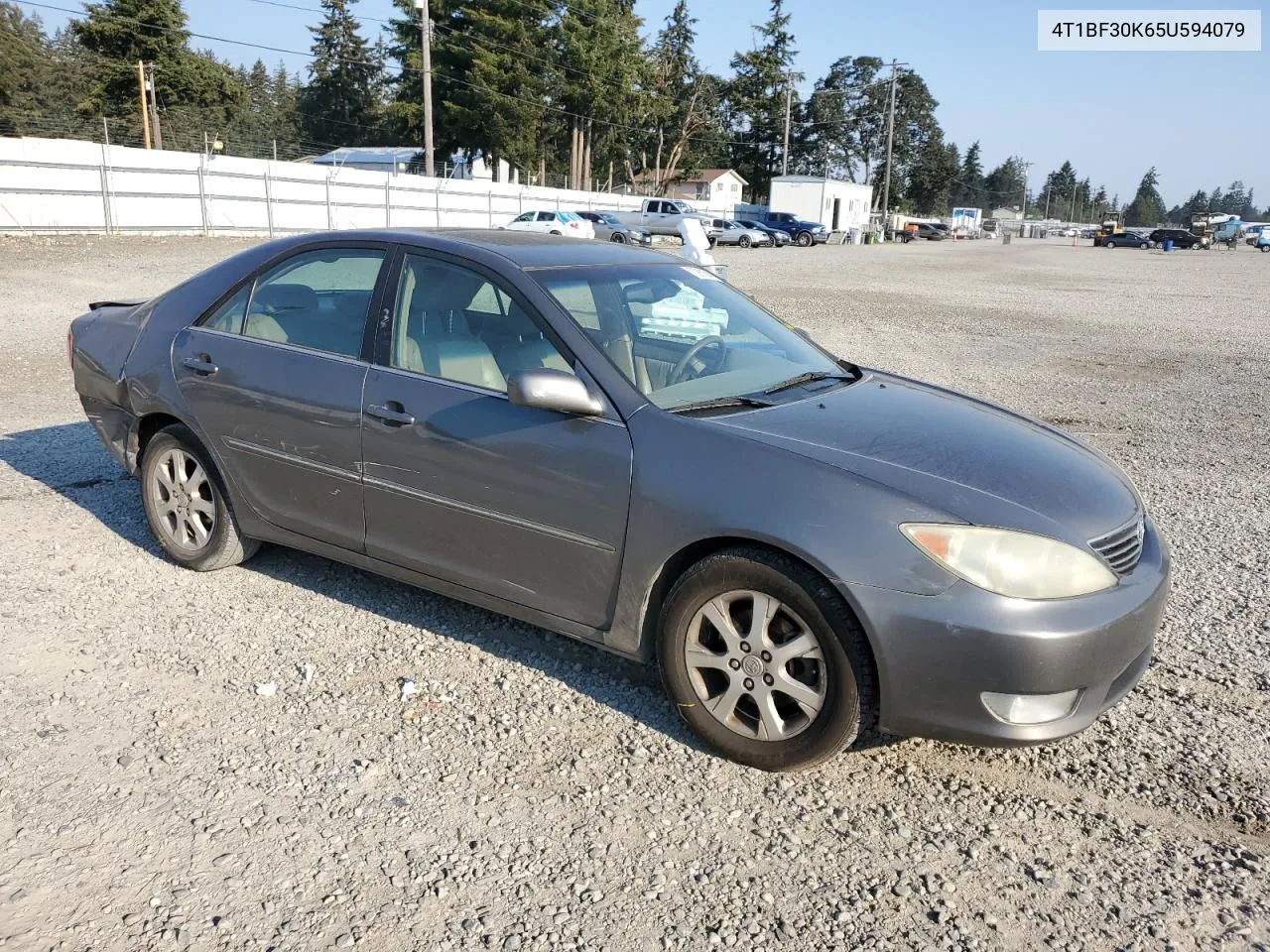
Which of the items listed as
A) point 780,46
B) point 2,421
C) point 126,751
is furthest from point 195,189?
point 780,46

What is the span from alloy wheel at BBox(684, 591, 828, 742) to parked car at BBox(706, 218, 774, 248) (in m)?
48.3

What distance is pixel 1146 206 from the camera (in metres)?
161

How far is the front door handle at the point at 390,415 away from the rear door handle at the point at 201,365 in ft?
3.32

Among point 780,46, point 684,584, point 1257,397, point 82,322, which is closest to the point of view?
point 684,584

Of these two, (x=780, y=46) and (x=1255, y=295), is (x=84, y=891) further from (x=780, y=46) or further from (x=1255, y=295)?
(x=780, y=46)

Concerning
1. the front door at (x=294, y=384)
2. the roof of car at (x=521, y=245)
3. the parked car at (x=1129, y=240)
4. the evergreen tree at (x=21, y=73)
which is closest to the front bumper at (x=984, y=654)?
the roof of car at (x=521, y=245)

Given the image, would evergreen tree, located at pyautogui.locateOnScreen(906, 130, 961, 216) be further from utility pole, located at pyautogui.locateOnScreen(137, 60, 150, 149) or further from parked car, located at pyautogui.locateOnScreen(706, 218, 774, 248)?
utility pole, located at pyautogui.locateOnScreen(137, 60, 150, 149)

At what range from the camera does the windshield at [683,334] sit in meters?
3.68

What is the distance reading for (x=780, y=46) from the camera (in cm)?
9819

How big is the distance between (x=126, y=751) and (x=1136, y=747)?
129 inches

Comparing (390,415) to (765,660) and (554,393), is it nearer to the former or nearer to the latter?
(554,393)

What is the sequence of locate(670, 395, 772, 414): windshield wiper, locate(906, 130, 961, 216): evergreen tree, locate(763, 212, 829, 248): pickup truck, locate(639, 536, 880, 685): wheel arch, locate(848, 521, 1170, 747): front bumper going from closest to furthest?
locate(848, 521, 1170, 747): front bumper < locate(639, 536, 880, 685): wheel arch < locate(670, 395, 772, 414): windshield wiper < locate(763, 212, 829, 248): pickup truck < locate(906, 130, 961, 216): evergreen tree

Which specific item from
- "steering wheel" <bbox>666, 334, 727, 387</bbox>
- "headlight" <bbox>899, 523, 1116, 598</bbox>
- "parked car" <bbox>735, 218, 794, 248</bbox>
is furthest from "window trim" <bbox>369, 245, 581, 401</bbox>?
"parked car" <bbox>735, 218, 794, 248</bbox>

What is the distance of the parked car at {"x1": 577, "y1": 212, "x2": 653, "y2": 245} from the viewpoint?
4069 cm
